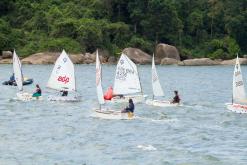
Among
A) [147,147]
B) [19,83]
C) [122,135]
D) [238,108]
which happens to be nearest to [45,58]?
[19,83]

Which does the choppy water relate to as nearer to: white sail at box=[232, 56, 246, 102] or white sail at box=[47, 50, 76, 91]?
white sail at box=[232, 56, 246, 102]

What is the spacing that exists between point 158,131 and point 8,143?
10199mm

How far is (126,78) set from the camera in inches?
2392

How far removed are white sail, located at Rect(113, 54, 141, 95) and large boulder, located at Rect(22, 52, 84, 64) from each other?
6305cm

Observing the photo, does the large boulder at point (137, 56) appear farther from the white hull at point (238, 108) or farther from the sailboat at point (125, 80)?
the white hull at point (238, 108)

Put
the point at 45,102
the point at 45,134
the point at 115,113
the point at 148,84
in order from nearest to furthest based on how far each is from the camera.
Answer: the point at 45,134 < the point at 115,113 < the point at 45,102 < the point at 148,84

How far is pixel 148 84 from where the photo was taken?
294 feet

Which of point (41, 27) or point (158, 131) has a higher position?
point (41, 27)

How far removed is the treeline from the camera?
130m

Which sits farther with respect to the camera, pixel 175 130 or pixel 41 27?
pixel 41 27

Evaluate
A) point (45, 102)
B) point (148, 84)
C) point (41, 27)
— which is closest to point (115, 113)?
point (45, 102)

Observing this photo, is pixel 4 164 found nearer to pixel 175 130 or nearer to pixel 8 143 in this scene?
pixel 8 143

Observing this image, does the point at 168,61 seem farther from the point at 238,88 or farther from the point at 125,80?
the point at 238,88

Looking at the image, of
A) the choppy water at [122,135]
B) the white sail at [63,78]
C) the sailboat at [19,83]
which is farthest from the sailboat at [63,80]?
the sailboat at [19,83]
